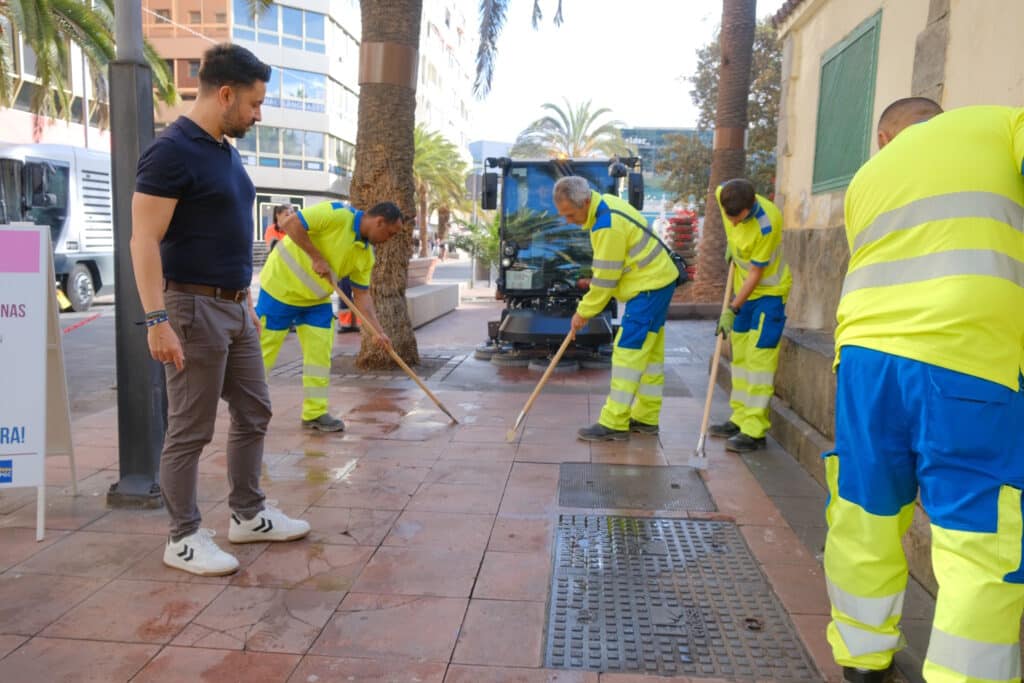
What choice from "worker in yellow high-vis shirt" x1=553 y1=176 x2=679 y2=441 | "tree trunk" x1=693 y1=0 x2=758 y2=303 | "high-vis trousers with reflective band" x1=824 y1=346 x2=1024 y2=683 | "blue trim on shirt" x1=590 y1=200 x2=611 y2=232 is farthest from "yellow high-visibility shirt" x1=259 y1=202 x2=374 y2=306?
"tree trunk" x1=693 y1=0 x2=758 y2=303

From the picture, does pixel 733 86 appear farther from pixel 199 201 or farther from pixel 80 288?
pixel 80 288

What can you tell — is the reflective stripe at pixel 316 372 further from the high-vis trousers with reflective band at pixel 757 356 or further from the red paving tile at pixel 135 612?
the high-vis trousers with reflective band at pixel 757 356

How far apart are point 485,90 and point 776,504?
835 cm

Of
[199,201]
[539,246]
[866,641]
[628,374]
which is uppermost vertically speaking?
[199,201]

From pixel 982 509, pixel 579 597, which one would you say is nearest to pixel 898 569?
pixel 982 509

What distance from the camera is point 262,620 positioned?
296 cm

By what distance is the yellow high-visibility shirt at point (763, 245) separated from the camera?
5.25 m

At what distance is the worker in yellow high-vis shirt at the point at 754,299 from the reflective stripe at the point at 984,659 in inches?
130

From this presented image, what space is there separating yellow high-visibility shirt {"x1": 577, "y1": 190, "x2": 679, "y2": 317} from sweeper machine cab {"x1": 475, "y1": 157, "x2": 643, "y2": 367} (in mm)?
3245

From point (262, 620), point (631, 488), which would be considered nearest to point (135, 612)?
point (262, 620)

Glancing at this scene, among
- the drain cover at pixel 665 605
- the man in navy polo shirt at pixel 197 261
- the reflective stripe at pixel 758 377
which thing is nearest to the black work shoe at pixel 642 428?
the reflective stripe at pixel 758 377

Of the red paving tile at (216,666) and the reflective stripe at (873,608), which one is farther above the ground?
the reflective stripe at (873,608)

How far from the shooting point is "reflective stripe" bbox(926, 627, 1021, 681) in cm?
206

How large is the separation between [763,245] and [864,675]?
10.7ft
